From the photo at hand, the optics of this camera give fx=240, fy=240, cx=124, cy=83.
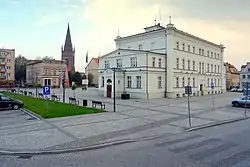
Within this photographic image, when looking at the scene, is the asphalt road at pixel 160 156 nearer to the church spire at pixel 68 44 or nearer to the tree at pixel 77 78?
the tree at pixel 77 78

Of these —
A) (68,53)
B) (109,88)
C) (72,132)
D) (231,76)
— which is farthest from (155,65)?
(68,53)

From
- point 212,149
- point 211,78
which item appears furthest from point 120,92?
point 212,149

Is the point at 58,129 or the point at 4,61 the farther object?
the point at 4,61

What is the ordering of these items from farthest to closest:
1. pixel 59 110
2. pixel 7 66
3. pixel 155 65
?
pixel 7 66, pixel 155 65, pixel 59 110

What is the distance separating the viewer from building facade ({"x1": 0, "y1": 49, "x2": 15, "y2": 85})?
97.3m

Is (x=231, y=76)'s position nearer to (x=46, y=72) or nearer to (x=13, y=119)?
(x=46, y=72)

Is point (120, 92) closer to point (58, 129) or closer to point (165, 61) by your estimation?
point (165, 61)

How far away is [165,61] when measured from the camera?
140 ft

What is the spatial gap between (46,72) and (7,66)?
16124mm

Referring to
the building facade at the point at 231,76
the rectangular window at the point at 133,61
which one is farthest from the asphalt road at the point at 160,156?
the building facade at the point at 231,76

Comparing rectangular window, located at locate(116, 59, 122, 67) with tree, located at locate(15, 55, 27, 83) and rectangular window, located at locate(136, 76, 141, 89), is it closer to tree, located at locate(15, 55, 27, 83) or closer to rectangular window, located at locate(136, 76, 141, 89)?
rectangular window, located at locate(136, 76, 141, 89)

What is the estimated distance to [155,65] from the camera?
4103 centimetres

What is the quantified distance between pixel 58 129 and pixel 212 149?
8.46 meters

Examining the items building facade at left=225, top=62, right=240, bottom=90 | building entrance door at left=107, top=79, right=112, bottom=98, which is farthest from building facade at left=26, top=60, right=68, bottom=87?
building facade at left=225, top=62, right=240, bottom=90
